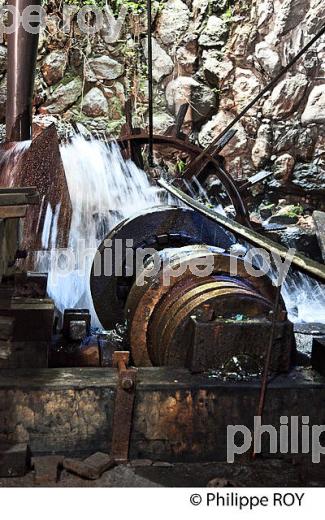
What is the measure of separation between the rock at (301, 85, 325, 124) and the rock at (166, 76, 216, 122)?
242 cm

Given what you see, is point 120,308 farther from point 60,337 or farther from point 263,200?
point 263,200

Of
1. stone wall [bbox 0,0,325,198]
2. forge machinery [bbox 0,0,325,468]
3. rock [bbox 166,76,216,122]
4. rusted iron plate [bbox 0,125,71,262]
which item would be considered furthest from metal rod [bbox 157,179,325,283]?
rock [bbox 166,76,216,122]

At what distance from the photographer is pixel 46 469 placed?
2932 mm

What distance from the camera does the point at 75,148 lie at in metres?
7.62

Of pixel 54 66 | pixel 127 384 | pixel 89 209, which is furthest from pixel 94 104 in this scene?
pixel 127 384

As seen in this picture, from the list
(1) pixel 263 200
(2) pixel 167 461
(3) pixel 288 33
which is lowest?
(2) pixel 167 461

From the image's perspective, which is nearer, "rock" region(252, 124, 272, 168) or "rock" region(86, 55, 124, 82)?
"rock" region(252, 124, 272, 168)

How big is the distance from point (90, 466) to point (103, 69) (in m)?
12.8

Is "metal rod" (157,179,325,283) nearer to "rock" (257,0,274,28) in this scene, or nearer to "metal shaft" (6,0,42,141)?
"metal shaft" (6,0,42,141)

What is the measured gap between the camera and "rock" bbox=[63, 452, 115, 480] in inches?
116

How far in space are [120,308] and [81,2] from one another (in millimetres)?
11913

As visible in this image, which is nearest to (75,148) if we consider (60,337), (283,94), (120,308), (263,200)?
(120,308)

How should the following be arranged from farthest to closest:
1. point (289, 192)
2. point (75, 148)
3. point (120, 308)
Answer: point (289, 192)
point (75, 148)
point (120, 308)

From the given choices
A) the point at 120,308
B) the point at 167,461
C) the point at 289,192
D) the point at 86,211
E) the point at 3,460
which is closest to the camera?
the point at 3,460
